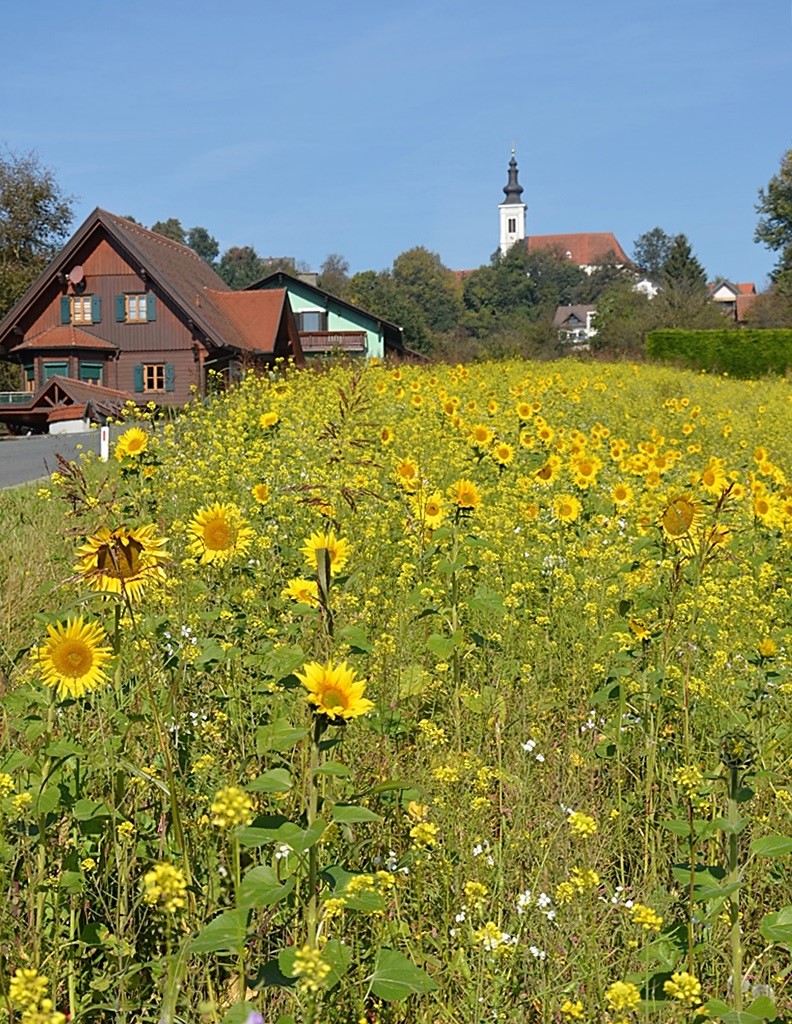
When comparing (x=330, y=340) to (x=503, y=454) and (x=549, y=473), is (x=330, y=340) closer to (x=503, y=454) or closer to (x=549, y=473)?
(x=503, y=454)

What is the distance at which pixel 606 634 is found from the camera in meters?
3.40

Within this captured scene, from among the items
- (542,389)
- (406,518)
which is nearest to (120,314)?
(542,389)

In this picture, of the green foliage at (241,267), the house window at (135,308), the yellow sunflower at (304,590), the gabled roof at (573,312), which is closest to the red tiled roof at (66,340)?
the house window at (135,308)

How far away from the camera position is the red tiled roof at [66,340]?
3145 centimetres

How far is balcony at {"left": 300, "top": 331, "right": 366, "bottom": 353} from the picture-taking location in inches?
1583

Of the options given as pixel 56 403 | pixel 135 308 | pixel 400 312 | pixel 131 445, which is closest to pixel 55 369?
pixel 135 308

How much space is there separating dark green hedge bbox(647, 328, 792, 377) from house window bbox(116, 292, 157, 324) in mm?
15682

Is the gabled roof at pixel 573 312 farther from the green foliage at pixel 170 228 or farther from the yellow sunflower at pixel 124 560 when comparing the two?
the yellow sunflower at pixel 124 560

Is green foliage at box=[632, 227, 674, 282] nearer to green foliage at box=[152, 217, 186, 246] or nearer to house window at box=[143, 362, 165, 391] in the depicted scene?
green foliage at box=[152, 217, 186, 246]

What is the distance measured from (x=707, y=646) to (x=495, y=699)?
1083mm

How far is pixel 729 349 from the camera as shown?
30469mm

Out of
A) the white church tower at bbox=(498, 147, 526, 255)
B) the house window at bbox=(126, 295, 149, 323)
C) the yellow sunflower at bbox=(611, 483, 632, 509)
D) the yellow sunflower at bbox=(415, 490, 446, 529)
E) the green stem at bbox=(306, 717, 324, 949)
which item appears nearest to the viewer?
the green stem at bbox=(306, 717, 324, 949)

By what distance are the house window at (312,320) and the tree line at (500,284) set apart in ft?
18.8

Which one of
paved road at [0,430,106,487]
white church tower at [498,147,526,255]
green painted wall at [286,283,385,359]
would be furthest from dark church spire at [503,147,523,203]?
paved road at [0,430,106,487]
